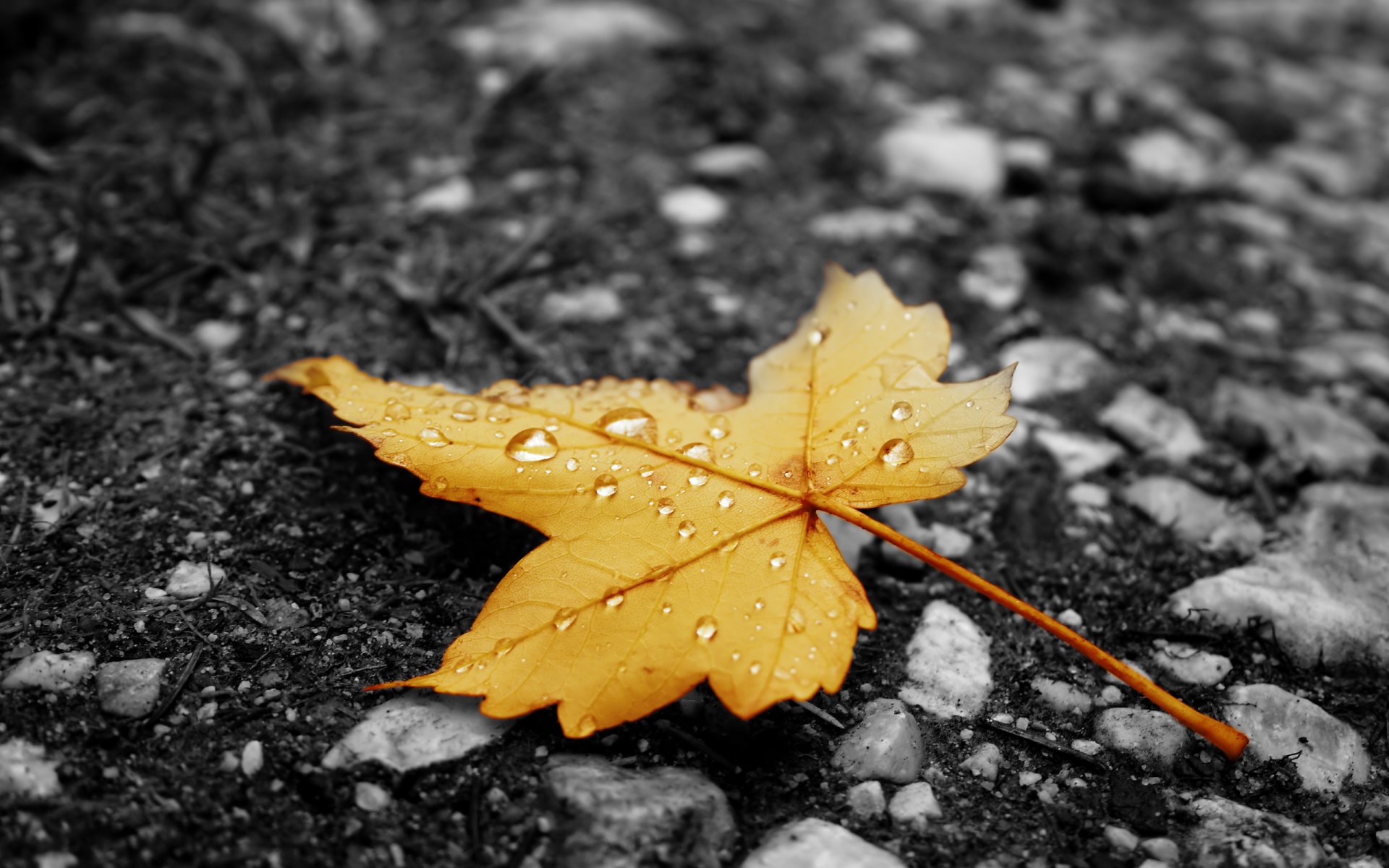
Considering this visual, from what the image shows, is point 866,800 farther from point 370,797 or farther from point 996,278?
point 996,278

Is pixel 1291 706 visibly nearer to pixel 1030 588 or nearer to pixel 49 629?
pixel 1030 588

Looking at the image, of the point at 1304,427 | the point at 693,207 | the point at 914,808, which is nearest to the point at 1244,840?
the point at 914,808

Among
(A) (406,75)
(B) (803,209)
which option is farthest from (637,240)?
(A) (406,75)

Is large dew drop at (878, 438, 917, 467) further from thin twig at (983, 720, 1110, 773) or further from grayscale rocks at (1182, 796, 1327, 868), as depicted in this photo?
grayscale rocks at (1182, 796, 1327, 868)

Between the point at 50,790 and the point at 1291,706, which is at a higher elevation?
the point at 50,790

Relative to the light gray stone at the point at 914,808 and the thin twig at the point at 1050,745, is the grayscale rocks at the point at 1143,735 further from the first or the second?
the light gray stone at the point at 914,808

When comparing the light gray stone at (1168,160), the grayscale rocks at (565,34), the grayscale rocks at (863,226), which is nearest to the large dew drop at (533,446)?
the grayscale rocks at (863,226)
